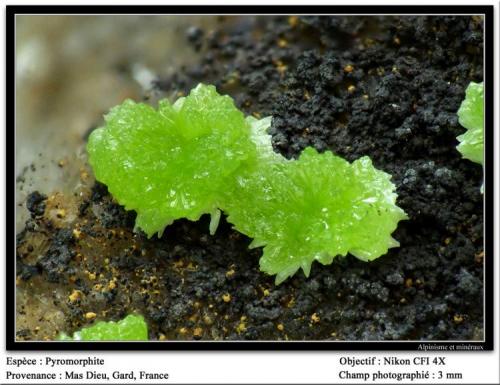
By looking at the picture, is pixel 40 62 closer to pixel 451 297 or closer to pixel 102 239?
pixel 102 239

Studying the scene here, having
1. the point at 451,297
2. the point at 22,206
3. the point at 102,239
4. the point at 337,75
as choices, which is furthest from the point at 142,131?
the point at 451,297

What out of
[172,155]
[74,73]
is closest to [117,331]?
[172,155]

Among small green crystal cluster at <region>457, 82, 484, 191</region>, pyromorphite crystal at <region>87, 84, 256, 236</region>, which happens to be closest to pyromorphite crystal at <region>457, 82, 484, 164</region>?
small green crystal cluster at <region>457, 82, 484, 191</region>

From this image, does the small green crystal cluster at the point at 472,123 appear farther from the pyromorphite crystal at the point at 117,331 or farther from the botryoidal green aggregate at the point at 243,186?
the pyromorphite crystal at the point at 117,331

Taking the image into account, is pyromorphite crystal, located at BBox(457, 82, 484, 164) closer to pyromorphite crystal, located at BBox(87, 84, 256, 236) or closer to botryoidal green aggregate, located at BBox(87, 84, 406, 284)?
botryoidal green aggregate, located at BBox(87, 84, 406, 284)

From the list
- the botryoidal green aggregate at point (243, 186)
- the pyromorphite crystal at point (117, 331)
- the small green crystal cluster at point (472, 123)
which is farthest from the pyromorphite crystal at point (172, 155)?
the small green crystal cluster at point (472, 123)

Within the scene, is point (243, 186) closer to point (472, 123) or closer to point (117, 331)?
point (117, 331)

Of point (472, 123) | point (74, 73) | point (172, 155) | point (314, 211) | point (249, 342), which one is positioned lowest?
point (249, 342)
